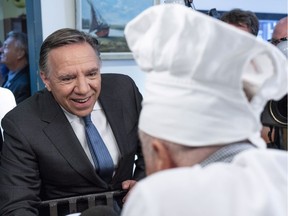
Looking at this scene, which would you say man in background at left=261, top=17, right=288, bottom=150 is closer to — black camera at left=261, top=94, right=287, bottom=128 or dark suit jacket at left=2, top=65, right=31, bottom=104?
black camera at left=261, top=94, right=287, bottom=128

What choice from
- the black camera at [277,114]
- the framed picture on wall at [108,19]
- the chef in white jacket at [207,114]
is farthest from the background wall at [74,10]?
the chef in white jacket at [207,114]

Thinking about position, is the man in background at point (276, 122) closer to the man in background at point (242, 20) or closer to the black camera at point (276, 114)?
the black camera at point (276, 114)

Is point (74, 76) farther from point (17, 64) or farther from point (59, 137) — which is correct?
point (17, 64)

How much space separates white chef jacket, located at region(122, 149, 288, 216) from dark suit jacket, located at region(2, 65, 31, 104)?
2303mm

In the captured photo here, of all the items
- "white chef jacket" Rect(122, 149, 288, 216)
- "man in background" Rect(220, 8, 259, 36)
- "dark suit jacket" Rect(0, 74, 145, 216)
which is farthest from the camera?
"man in background" Rect(220, 8, 259, 36)

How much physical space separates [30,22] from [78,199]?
1.41m

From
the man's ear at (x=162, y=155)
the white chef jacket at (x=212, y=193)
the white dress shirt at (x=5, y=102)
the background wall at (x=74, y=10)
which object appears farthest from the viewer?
the background wall at (x=74, y=10)

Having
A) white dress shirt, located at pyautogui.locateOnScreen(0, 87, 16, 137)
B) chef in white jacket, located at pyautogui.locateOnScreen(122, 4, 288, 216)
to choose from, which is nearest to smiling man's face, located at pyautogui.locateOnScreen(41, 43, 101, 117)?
white dress shirt, located at pyautogui.locateOnScreen(0, 87, 16, 137)

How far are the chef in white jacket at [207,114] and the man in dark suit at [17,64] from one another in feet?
7.29

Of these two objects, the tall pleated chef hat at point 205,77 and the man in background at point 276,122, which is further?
the man in background at point 276,122

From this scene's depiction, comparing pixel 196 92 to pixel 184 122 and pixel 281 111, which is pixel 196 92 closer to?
pixel 184 122

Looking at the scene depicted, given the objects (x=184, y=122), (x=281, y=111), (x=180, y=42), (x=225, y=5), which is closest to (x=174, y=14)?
(x=180, y=42)

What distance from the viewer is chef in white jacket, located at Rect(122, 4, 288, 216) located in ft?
1.78

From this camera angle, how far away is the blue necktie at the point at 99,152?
57.5 inches
